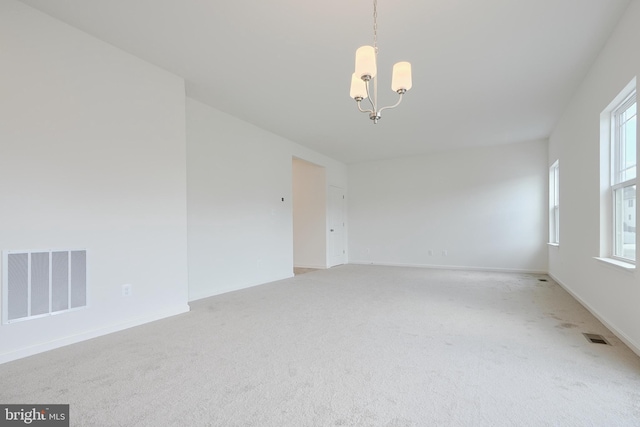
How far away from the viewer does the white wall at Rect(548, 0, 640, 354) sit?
2.44 m

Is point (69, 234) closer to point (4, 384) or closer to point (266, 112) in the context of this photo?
point (4, 384)

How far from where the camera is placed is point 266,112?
4.61m

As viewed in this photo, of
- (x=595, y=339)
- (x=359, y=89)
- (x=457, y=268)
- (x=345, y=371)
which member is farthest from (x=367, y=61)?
(x=457, y=268)

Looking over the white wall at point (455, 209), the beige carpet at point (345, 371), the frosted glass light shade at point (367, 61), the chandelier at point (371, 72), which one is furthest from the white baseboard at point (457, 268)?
the frosted glass light shade at point (367, 61)

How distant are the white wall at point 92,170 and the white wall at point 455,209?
529 cm

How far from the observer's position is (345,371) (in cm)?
208

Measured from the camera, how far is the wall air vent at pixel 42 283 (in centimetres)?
230

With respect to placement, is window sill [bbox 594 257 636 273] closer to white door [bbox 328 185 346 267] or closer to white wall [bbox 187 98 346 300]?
white wall [bbox 187 98 346 300]

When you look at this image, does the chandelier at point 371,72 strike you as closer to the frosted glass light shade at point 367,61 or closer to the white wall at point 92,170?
the frosted glass light shade at point 367,61

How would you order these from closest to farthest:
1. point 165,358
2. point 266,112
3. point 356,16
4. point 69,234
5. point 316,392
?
point 316,392 → point 165,358 → point 356,16 → point 69,234 → point 266,112

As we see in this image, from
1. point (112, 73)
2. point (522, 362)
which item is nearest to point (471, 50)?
point (522, 362)

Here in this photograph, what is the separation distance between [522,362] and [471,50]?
107 inches

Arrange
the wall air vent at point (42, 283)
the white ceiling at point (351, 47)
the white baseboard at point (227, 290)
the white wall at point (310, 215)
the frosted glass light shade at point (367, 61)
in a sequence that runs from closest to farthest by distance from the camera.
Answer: the frosted glass light shade at point (367, 61) → the wall air vent at point (42, 283) → the white ceiling at point (351, 47) → the white baseboard at point (227, 290) → the white wall at point (310, 215)

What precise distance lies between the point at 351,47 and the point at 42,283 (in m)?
3.29
